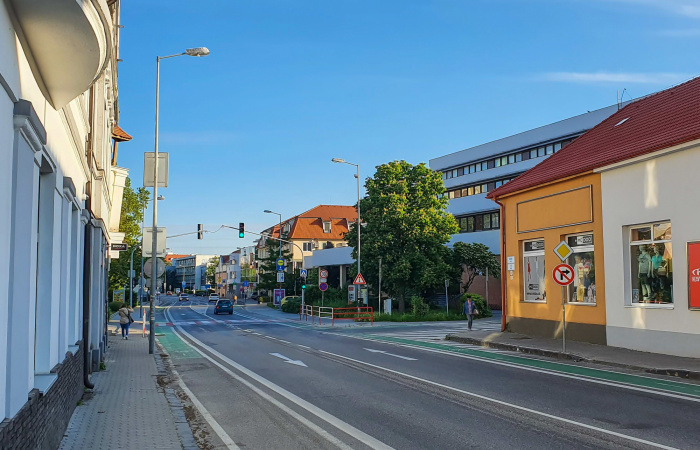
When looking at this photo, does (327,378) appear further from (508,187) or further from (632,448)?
(508,187)

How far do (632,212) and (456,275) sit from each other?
26.2 meters

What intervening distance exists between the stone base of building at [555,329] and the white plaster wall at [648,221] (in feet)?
Answer: 1.83

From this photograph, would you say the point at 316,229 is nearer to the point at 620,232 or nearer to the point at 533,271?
the point at 533,271

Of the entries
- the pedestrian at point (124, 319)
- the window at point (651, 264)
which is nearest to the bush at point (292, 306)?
the pedestrian at point (124, 319)

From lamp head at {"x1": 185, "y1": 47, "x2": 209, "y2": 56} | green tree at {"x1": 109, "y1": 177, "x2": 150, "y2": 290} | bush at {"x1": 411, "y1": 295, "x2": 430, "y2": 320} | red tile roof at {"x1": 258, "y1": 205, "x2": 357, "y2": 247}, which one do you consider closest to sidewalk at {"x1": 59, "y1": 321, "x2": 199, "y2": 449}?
lamp head at {"x1": 185, "y1": 47, "x2": 209, "y2": 56}

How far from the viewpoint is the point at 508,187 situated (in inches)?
Result: 913

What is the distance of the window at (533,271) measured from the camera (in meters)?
21.5

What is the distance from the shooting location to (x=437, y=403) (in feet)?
32.9

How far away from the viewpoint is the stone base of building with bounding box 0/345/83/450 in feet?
15.1

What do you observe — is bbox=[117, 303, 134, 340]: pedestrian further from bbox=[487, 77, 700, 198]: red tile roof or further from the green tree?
the green tree

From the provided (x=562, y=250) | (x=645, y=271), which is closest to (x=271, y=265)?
(x=562, y=250)

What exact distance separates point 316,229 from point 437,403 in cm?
8188

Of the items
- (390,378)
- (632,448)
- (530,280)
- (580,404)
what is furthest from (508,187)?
(632,448)

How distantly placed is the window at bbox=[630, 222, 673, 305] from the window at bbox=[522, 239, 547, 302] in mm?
4422
